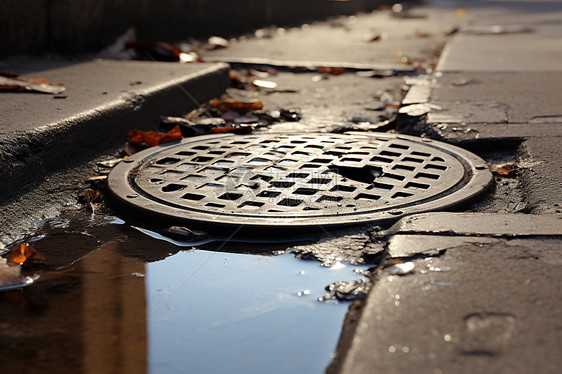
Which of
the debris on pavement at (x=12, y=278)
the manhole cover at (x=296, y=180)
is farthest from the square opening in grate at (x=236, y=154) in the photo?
the debris on pavement at (x=12, y=278)

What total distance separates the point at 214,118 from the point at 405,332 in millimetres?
→ 2127

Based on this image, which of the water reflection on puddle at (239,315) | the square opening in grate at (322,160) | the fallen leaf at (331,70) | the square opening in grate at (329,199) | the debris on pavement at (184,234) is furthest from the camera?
the fallen leaf at (331,70)

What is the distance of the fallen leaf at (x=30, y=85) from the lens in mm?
2881

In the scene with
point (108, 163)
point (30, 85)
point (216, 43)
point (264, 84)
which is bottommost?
point (216, 43)

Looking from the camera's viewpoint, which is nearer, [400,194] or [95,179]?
[400,194]

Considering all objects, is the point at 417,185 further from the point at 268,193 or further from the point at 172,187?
the point at 172,187

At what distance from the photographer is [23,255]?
5.29 ft

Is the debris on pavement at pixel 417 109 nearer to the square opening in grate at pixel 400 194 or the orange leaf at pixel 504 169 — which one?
the orange leaf at pixel 504 169

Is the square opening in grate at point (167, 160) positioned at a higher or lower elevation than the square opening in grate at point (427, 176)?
lower

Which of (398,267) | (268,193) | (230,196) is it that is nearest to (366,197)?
(268,193)

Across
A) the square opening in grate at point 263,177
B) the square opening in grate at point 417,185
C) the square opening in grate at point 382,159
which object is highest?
the square opening in grate at point 417,185

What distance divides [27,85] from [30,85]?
0.02 meters

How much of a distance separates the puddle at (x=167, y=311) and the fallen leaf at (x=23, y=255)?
41 mm

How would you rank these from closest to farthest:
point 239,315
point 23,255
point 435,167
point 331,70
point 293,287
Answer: point 239,315, point 293,287, point 23,255, point 435,167, point 331,70
